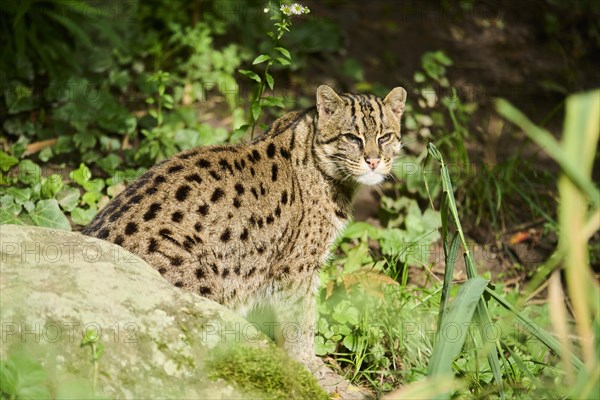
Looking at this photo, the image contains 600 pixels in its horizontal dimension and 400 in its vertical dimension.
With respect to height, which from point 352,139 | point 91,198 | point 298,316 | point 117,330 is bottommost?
point 298,316

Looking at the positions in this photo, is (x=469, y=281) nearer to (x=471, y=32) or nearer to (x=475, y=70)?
(x=475, y=70)

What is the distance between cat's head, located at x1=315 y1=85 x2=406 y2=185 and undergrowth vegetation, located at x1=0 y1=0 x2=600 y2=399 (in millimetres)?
437

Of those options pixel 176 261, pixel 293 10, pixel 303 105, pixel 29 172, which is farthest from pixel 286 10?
pixel 303 105

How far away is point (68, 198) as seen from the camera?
658 cm

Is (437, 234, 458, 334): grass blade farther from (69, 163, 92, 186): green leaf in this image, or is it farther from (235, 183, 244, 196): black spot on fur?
(69, 163, 92, 186): green leaf

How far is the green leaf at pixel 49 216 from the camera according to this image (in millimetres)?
5992

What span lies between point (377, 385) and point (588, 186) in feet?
9.18

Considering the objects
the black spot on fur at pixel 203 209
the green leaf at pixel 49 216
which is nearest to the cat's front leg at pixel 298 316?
the black spot on fur at pixel 203 209

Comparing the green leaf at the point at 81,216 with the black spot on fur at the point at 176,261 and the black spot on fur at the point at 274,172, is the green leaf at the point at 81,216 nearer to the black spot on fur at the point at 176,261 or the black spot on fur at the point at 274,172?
the black spot on fur at the point at 274,172

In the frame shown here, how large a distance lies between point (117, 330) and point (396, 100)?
2.89m

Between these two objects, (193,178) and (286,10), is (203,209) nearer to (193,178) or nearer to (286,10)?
(193,178)

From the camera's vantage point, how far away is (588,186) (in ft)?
9.85

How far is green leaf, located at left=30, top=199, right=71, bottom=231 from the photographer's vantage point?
19.7 ft

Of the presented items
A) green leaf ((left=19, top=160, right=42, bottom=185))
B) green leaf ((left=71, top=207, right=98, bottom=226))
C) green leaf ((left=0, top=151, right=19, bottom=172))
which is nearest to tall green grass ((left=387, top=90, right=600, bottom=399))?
green leaf ((left=71, top=207, right=98, bottom=226))
